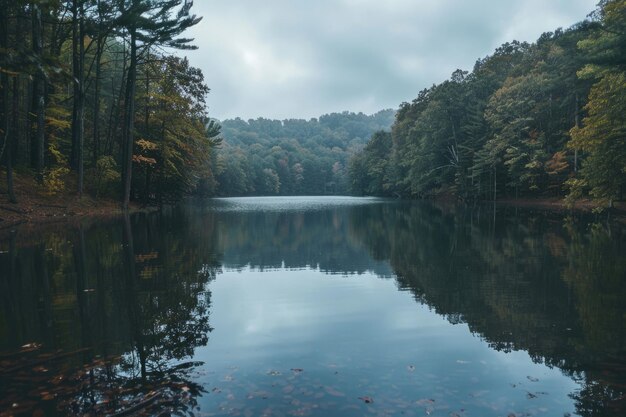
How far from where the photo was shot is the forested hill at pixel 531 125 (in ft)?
80.8

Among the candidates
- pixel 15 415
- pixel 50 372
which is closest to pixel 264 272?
pixel 50 372

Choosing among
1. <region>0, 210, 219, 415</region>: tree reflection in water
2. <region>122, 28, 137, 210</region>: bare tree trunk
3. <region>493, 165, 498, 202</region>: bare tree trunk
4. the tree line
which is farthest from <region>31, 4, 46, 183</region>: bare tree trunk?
<region>493, 165, 498, 202</region>: bare tree trunk

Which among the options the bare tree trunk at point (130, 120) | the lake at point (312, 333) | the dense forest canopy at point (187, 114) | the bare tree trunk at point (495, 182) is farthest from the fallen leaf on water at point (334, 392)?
the bare tree trunk at point (495, 182)

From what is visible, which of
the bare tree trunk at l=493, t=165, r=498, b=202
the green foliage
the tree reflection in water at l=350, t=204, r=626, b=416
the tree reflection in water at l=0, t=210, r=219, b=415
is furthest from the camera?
the bare tree trunk at l=493, t=165, r=498, b=202

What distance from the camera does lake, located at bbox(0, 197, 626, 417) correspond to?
193 inches

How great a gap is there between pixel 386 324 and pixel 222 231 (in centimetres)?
1720

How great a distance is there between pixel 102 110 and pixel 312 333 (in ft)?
142

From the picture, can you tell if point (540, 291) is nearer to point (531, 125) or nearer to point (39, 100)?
point (39, 100)

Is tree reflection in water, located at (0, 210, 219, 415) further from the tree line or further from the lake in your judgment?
the tree line

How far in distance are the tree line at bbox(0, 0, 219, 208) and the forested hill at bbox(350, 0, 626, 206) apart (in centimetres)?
2412

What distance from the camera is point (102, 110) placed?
4412 centimetres

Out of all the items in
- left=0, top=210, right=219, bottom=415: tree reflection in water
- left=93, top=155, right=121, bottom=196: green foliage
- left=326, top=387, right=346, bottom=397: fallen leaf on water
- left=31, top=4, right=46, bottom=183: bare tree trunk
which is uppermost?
left=31, top=4, right=46, bottom=183: bare tree trunk

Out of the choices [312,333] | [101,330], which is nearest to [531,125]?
[312,333]

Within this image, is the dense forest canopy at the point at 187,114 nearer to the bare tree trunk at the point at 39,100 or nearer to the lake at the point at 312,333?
the bare tree trunk at the point at 39,100
